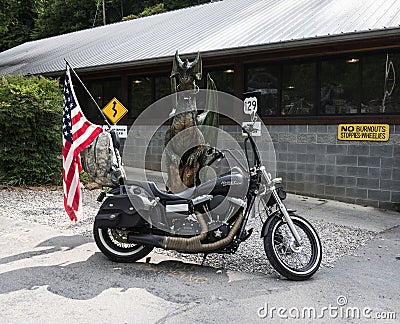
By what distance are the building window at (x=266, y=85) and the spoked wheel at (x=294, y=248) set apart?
5232 mm

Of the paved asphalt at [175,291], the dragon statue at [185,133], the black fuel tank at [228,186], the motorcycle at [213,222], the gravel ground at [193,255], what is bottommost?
the paved asphalt at [175,291]

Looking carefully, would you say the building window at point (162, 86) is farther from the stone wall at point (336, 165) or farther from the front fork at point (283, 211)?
the front fork at point (283, 211)

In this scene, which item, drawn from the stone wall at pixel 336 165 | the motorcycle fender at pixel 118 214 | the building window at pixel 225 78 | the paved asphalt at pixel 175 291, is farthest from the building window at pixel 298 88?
the motorcycle fender at pixel 118 214

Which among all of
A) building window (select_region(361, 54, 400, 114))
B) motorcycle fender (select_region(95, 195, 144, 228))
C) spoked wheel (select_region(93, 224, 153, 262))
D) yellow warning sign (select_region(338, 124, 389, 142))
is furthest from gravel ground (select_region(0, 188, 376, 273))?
building window (select_region(361, 54, 400, 114))

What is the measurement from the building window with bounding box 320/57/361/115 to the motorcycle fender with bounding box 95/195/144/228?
5148mm

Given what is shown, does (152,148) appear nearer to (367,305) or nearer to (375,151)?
(375,151)

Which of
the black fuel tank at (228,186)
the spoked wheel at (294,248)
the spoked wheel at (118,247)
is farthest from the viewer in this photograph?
the spoked wheel at (118,247)

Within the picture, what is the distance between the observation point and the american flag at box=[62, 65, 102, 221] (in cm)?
583

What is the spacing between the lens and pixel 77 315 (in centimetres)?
360

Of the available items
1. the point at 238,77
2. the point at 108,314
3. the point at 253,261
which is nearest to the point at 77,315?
the point at 108,314

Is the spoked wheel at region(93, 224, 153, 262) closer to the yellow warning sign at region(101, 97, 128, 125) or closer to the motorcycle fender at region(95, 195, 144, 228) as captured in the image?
the motorcycle fender at region(95, 195, 144, 228)

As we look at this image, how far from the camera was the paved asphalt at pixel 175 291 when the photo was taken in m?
3.61

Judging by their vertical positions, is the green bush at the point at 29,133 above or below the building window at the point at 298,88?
below

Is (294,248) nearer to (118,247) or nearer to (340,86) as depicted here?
(118,247)
